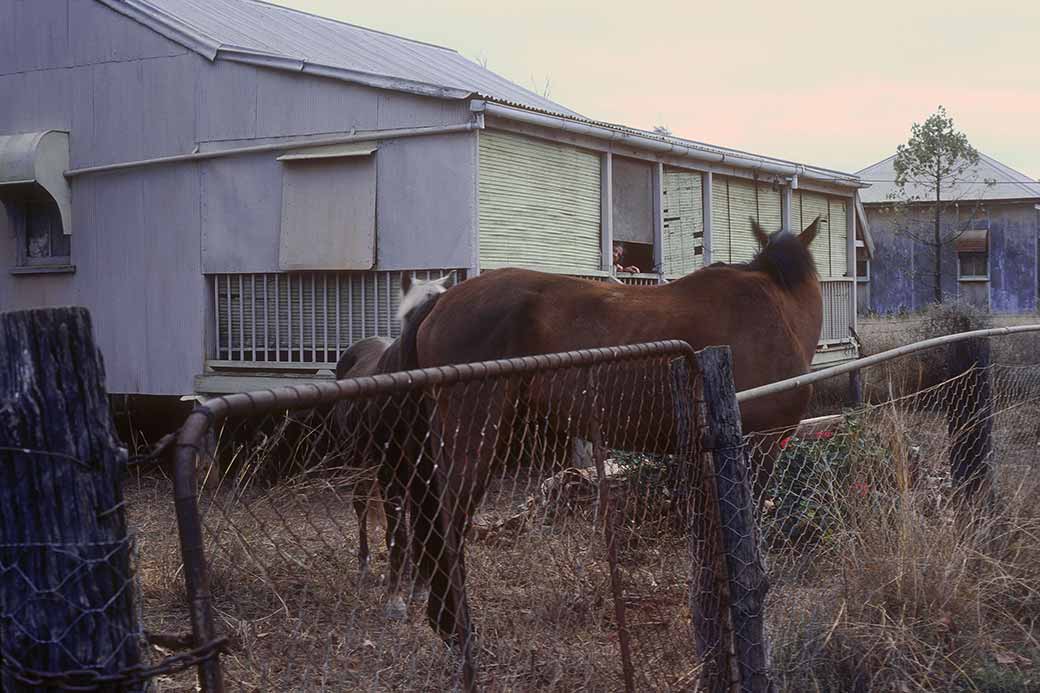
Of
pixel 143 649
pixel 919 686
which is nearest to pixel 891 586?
pixel 919 686

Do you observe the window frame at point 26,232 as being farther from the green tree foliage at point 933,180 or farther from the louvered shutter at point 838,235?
the green tree foliage at point 933,180

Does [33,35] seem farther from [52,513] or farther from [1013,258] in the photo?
[1013,258]

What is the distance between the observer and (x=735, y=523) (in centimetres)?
346

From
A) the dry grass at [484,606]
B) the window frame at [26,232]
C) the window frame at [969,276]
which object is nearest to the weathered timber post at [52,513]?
the dry grass at [484,606]

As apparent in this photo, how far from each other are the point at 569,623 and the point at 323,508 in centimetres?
88

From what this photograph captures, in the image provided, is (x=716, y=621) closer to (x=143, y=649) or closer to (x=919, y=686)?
(x=919, y=686)

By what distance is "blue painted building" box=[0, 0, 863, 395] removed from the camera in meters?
10.2

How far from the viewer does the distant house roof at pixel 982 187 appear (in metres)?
29.3

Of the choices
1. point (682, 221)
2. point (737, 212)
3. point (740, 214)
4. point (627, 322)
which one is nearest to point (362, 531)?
point (627, 322)

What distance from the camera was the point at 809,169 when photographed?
15.7 meters

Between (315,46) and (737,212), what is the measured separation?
605 cm

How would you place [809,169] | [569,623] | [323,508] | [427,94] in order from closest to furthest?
[323,508], [569,623], [427,94], [809,169]

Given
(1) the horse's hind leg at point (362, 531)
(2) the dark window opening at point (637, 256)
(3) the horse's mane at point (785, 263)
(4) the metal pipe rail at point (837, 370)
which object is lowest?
(1) the horse's hind leg at point (362, 531)

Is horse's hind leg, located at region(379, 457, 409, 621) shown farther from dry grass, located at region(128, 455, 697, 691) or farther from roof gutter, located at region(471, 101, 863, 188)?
roof gutter, located at region(471, 101, 863, 188)
